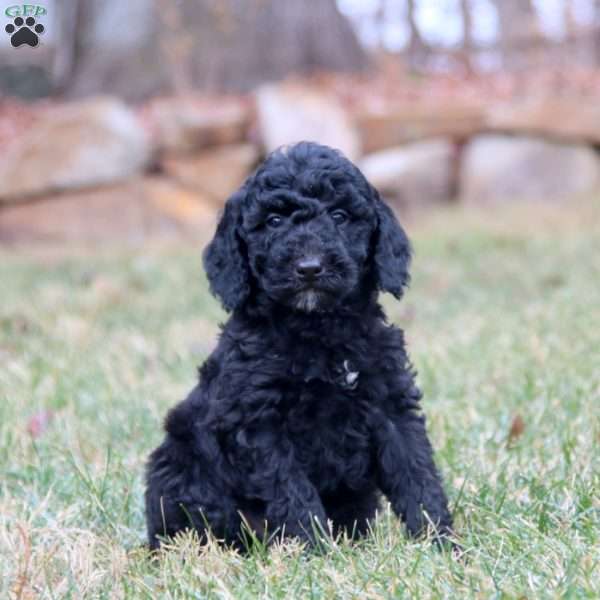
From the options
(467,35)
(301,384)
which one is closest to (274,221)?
(301,384)

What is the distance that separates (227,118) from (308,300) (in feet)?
34.5

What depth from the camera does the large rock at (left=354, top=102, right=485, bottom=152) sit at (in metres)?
14.3

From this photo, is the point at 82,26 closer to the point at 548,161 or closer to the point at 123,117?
the point at 123,117

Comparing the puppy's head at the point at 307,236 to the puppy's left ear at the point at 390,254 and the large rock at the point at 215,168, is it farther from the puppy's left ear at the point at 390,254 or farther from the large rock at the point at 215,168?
the large rock at the point at 215,168

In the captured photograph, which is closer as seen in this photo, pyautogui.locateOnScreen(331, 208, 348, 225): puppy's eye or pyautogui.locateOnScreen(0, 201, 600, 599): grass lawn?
pyautogui.locateOnScreen(0, 201, 600, 599): grass lawn

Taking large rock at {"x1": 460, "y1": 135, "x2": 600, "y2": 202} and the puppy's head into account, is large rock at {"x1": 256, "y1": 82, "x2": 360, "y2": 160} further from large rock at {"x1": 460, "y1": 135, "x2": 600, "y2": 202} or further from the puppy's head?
the puppy's head

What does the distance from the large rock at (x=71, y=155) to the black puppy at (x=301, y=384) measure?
973 centimetres

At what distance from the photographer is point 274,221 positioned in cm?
383

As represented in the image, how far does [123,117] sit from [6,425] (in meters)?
8.94

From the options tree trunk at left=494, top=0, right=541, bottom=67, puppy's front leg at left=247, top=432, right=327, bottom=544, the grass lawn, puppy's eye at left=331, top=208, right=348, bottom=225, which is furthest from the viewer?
tree trunk at left=494, top=0, right=541, bottom=67

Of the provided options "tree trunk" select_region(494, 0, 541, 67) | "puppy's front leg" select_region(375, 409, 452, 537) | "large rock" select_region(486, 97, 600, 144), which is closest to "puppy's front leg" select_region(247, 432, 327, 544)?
"puppy's front leg" select_region(375, 409, 452, 537)

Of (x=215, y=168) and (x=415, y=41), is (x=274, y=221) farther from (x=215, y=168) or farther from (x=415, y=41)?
(x=415, y=41)

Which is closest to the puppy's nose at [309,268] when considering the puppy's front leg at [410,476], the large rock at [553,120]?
the puppy's front leg at [410,476]

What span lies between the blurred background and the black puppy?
9.20 m
